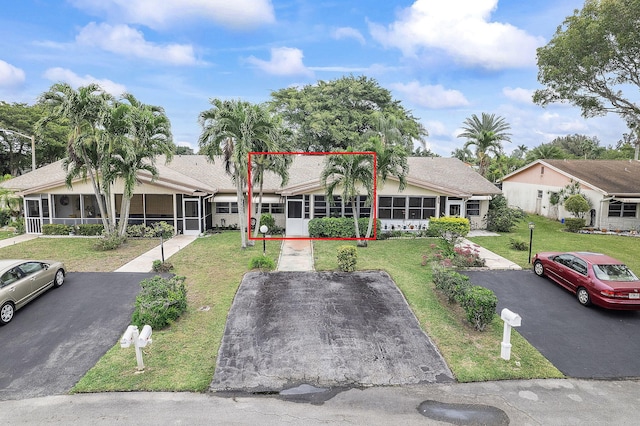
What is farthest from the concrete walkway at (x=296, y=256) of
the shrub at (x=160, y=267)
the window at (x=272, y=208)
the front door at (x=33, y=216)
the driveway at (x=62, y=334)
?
the front door at (x=33, y=216)

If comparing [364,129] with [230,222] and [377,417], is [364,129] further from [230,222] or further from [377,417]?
[377,417]

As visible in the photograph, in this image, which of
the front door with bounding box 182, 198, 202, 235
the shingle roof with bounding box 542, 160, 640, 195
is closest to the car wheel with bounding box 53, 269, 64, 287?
the front door with bounding box 182, 198, 202, 235

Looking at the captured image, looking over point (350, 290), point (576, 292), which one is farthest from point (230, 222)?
point (576, 292)

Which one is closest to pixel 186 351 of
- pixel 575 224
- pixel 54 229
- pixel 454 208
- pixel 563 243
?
pixel 54 229

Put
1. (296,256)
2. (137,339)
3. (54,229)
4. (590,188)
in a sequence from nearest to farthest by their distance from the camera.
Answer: (137,339)
(296,256)
(54,229)
(590,188)

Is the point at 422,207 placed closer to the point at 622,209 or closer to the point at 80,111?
the point at 622,209
